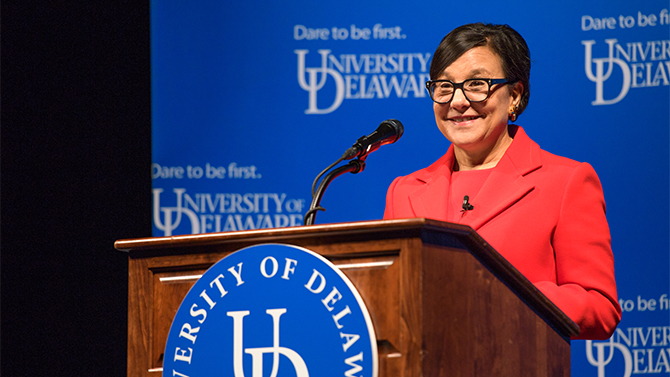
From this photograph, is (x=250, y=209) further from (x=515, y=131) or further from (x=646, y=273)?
(x=646, y=273)

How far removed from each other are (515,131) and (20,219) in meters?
1.87

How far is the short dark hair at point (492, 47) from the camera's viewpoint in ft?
6.55

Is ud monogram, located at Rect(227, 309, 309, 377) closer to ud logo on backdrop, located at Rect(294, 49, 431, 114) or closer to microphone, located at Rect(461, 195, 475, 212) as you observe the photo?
microphone, located at Rect(461, 195, 475, 212)

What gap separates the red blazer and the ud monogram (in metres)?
0.72

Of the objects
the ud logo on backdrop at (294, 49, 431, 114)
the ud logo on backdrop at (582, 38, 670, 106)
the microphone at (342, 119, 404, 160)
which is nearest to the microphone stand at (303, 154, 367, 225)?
the microphone at (342, 119, 404, 160)

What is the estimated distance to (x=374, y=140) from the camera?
1707 millimetres

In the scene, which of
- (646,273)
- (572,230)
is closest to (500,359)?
(572,230)

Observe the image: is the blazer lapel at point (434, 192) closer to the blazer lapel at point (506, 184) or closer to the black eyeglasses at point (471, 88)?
the blazer lapel at point (506, 184)

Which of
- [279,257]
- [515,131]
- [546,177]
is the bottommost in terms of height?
[279,257]

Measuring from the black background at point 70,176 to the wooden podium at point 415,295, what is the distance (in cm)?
162

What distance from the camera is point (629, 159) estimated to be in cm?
284

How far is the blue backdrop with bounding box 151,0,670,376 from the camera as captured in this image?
9.18 ft

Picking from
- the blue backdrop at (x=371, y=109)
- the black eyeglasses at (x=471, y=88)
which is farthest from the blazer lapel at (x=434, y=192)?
the blue backdrop at (x=371, y=109)

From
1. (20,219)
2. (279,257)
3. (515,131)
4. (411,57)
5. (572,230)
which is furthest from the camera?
(411,57)
